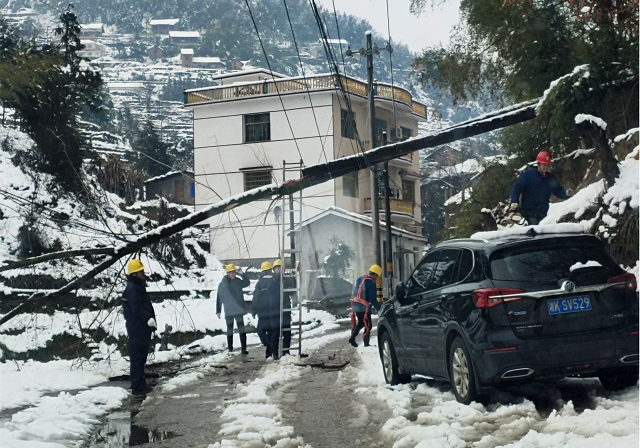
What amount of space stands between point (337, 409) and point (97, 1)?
36.8m

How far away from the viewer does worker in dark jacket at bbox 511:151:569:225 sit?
11539 millimetres

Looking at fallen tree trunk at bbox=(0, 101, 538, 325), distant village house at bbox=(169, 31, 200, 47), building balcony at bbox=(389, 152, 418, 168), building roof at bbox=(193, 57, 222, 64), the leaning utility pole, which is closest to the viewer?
fallen tree trunk at bbox=(0, 101, 538, 325)

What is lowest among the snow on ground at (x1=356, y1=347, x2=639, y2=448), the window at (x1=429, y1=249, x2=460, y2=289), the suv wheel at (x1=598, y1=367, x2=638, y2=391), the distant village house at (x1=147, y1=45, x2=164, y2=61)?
the snow on ground at (x1=356, y1=347, x2=639, y2=448)

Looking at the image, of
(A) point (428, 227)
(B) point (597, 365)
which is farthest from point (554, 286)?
(A) point (428, 227)

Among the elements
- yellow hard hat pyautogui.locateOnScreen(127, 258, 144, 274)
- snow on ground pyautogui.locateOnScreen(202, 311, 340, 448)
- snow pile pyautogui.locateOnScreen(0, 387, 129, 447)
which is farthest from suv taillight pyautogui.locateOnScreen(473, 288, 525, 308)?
yellow hard hat pyautogui.locateOnScreen(127, 258, 144, 274)

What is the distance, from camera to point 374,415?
8.10 meters

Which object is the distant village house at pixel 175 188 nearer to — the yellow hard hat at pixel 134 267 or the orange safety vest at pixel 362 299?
the orange safety vest at pixel 362 299

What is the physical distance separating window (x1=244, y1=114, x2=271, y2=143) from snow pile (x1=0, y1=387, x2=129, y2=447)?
36.3m

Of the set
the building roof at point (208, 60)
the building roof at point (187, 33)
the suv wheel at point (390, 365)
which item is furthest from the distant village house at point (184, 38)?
the suv wheel at point (390, 365)

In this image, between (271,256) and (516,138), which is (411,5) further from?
(271,256)

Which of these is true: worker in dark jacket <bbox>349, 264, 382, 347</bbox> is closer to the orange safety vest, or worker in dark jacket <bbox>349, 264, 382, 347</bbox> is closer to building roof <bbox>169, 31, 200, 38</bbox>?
the orange safety vest

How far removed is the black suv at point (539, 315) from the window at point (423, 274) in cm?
103

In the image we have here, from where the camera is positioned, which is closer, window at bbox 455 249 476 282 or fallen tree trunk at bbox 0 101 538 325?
window at bbox 455 249 476 282

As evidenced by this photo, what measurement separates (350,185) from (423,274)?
38.7 meters
